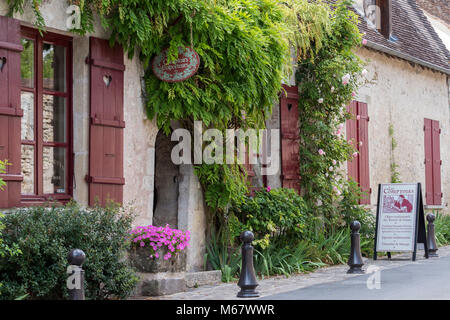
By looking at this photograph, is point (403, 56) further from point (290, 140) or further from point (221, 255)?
point (221, 255)

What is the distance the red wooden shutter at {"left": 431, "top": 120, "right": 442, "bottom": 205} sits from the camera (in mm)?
16406

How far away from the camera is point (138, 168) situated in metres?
8.52

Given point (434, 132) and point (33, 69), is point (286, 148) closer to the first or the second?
point (33, 69)

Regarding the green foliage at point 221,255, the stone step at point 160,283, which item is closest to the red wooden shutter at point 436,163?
the green foliage at point 221,255

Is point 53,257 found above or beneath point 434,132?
beneath

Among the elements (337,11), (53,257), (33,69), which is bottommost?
(53,257)

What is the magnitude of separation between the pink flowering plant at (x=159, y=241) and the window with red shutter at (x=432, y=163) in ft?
31.3

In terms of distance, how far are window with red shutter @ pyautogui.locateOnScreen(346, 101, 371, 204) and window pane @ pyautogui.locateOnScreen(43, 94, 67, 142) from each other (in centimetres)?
639

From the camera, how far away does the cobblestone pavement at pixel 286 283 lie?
7.64m

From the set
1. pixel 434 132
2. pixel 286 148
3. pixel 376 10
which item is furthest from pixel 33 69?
pixel 434 132

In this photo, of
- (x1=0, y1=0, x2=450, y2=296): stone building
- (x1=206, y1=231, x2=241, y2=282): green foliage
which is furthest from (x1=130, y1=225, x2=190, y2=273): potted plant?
(x1=206, y1=231, x2=241, y2=282): green foliage

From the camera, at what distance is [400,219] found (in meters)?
10.8

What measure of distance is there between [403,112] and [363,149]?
2127 millimetres
